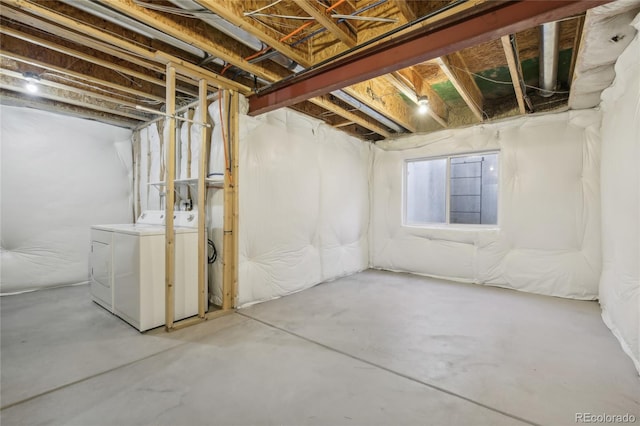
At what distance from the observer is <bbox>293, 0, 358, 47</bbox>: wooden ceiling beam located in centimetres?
173

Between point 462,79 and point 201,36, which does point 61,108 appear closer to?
point 201,36

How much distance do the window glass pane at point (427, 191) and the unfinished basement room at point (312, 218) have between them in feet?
0.80

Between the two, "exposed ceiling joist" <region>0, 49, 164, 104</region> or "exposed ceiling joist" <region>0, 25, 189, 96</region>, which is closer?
"exposed ceiling joist" <region>0, 25, 189, 96</region>

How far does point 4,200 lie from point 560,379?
5.61 metres

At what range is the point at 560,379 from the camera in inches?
68.5

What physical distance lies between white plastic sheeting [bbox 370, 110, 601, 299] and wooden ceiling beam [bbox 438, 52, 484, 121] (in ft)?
1.97

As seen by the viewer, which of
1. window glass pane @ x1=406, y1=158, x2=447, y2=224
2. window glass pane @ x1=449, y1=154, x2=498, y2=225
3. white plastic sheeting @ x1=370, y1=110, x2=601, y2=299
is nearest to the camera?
white plastic sheeting @ x1=370, y1=110, x2=601, y2=299

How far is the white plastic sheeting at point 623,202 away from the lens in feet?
6.31

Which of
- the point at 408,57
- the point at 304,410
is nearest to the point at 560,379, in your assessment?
the point at 304,410

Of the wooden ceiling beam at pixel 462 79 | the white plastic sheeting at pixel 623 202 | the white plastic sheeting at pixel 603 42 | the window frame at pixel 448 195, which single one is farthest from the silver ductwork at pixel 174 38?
the window frame at pixel 448 195

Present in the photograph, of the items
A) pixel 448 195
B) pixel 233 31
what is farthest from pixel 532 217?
pixel 233 31

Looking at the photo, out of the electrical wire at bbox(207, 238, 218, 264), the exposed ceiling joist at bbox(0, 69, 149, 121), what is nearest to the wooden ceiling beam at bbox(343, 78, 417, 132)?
the electrical wire at bbox(207, 238, 218, 264)

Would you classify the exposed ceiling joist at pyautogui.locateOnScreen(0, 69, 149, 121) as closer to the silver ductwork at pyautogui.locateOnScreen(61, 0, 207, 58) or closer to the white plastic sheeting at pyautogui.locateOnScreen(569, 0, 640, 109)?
the silver ductwork at pyautogui.locateOnScreen(61, 0, 207, 58)

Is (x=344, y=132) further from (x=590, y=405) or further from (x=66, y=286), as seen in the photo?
(x=66, y=286)
